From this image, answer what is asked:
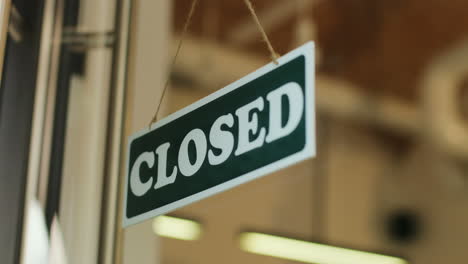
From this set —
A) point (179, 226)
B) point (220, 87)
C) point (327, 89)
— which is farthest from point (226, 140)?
point (327, 89)

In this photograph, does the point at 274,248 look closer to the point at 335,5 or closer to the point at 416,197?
the point at 335,5

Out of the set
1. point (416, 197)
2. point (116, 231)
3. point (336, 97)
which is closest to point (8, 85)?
point (116, 231)

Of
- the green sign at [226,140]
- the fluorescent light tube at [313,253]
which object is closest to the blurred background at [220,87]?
the fluorescent light tube at [313,253]

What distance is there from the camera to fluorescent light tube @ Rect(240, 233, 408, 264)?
4883 mm

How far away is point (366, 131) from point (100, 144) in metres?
6.53

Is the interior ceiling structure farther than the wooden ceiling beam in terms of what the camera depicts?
Yes

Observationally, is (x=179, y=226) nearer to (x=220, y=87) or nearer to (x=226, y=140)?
(x=220, y=87)

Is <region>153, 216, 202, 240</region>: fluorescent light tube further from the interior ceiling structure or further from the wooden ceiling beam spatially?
the interior ceiling structure

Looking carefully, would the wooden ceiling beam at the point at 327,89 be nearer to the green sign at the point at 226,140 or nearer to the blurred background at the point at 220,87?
the blurred background at the point at 220,87

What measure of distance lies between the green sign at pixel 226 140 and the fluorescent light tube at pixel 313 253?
10.3ft

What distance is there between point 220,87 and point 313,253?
10.9ft

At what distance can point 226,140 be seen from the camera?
1.60 meters

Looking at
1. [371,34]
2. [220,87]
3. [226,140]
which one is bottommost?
[226,140]

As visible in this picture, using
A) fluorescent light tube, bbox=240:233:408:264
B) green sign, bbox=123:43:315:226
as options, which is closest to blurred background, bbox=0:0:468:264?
fluorescent light tube, bbox=240:233:408:264
